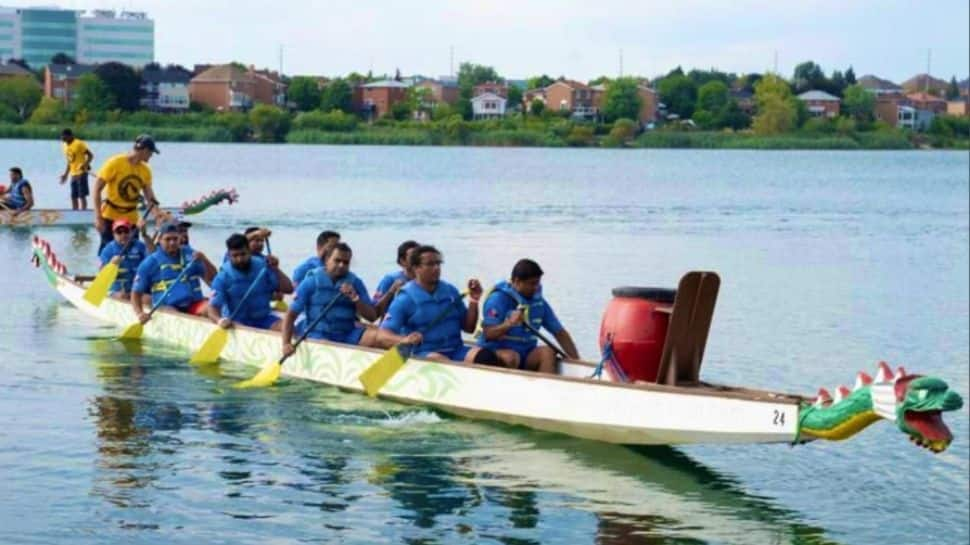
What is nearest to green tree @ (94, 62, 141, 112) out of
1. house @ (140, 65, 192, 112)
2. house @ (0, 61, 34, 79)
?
house @ (140, 65, 192, 112)

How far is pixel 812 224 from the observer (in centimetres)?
4900

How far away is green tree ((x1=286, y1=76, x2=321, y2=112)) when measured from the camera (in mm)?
156750

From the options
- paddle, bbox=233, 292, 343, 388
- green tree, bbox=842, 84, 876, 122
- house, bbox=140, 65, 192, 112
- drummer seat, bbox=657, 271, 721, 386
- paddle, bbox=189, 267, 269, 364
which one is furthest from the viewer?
green tree, bbox=842, 84, 876, 122

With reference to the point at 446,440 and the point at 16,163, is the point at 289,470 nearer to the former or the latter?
the point at 446,440

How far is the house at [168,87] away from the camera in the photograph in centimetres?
15612

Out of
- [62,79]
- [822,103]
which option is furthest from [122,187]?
[822,103]

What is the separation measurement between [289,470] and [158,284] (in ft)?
20.0

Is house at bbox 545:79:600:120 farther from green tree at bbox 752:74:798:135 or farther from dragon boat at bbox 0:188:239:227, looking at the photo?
dragon boat at bbox 0:188:239:227

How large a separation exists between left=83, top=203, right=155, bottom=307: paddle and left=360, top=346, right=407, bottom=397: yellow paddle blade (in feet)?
19.5

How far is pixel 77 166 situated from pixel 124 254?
12.9 meters

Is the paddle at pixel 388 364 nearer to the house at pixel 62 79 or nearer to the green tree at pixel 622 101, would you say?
the house at pixel 62 79

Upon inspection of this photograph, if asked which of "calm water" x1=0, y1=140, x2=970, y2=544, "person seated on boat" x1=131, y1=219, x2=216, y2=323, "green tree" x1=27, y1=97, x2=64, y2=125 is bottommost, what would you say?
"calm water" x1=0, y1=140, x2=970, y2=544

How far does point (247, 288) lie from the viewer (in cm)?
1728

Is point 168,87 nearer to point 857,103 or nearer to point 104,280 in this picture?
point 857,103
